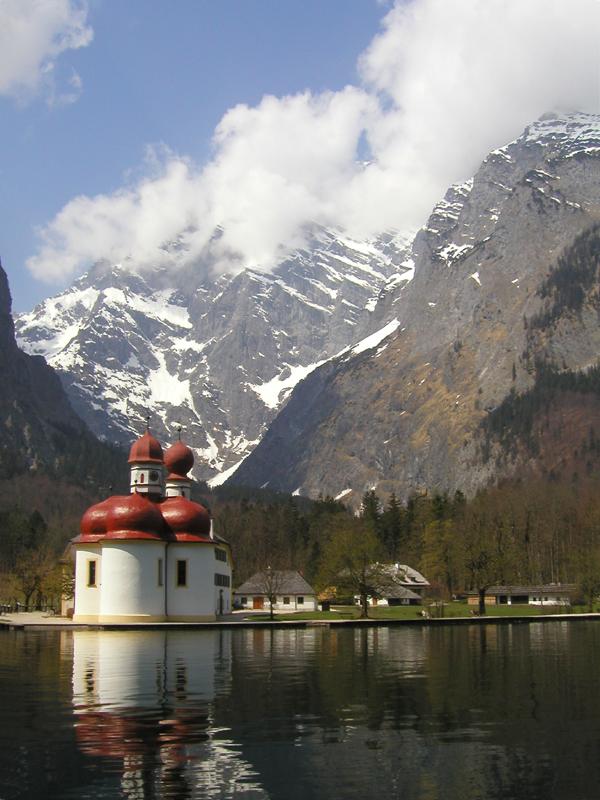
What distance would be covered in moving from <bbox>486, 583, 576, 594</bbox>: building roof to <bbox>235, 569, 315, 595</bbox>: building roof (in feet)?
111

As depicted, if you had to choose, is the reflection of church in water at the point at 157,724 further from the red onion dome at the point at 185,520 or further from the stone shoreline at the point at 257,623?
the red onion dome at the point at 185,520

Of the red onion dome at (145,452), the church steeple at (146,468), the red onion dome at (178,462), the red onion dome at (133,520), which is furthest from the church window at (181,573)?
the red onion dome at (178,462)

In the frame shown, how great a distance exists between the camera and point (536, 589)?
15538 cm

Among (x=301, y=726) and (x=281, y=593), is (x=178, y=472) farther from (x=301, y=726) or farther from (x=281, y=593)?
(x=301, y=726)

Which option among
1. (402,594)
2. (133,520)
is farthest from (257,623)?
(402,594)

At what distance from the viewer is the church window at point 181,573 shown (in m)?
98.6

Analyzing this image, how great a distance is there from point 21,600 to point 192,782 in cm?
13023

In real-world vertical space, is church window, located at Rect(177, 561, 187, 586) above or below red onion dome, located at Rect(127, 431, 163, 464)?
below

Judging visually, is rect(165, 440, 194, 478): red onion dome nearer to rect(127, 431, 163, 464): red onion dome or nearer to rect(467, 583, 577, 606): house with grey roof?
rect(127, 431, 163, 464): red onion dome

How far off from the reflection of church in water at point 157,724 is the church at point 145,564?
3817cm

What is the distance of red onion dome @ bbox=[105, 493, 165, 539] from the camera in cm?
9562

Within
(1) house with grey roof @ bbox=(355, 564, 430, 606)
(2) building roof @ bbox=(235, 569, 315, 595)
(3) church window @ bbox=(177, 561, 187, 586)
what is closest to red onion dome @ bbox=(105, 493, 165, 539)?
(3) church window @ bbox=(177, 561, 187, 586)

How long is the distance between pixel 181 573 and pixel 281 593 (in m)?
35.4

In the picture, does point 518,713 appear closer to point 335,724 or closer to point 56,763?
point 335,724
